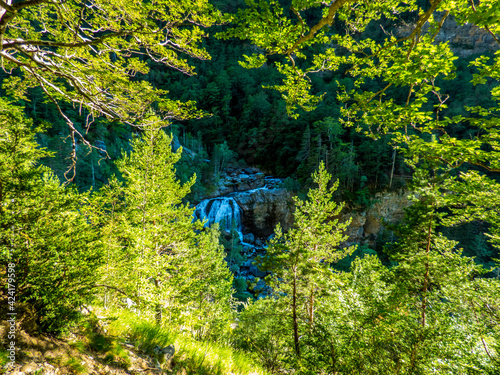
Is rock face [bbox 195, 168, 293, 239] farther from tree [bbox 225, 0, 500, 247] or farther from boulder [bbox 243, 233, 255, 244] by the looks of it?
tree [bbox 225, 0, 500, 247]

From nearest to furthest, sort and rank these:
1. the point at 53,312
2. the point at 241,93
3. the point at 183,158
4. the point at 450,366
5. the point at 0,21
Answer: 1. the point at 0,21
2. the point at 53,312
3. the point at 450,366
4. the point at 183,158
5. the point at 241,93

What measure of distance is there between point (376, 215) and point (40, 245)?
94.3 feet

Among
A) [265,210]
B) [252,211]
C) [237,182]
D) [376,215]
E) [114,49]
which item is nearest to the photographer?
[114,49]

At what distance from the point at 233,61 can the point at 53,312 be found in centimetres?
6571

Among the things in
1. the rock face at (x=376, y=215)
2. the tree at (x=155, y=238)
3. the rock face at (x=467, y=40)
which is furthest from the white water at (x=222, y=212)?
the rock face at (x=467, y=40)

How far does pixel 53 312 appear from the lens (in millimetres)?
2168

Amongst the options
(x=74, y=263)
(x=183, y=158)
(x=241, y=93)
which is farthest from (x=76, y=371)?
(x=241, y=93)

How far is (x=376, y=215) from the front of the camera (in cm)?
2458

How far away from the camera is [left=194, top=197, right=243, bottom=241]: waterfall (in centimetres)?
2604

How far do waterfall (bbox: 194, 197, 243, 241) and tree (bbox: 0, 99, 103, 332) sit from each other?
22.8 meters

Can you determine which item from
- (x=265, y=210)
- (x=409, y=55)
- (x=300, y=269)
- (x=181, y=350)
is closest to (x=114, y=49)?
(x=409, y=55)

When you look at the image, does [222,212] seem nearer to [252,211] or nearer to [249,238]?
[252,211]

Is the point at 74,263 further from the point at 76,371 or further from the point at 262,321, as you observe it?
the point at 262,321

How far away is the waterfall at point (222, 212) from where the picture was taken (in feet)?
85.4
